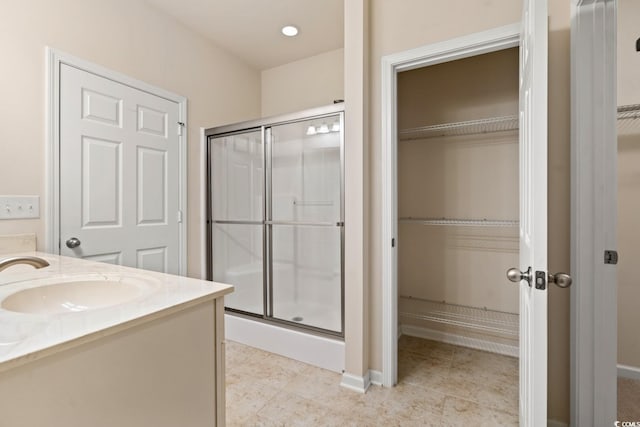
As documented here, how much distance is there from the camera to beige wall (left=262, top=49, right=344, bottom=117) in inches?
117

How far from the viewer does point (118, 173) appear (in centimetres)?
215

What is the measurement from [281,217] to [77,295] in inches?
59.8

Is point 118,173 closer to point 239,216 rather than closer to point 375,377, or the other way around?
point 239,216

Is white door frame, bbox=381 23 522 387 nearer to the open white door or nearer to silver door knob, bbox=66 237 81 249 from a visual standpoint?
the open white door

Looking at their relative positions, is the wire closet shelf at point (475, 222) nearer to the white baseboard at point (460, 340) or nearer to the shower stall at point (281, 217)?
the shower stall at point (281, 217)

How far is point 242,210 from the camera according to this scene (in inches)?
105

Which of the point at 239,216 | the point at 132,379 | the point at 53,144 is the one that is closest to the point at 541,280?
the point at 132,379

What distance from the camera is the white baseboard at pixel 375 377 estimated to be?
187 cm

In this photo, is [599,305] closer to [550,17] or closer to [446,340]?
[550,17]

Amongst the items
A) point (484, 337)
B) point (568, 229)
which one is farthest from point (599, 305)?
point (484, 337)

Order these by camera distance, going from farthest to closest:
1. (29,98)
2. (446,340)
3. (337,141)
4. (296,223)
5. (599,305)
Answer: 1. (446,340)
2. (296,223)
3. (337,141)
4. (29,98)
5. (599,305)

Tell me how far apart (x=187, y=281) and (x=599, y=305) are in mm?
1607

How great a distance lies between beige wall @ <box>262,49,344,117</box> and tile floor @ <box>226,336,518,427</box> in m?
2.39

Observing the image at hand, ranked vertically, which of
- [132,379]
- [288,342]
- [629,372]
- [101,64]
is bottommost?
[288,342]
